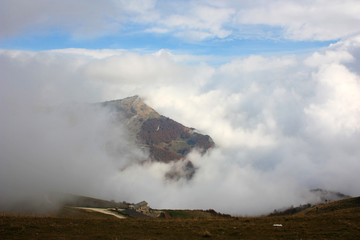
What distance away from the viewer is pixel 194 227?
29.5 metres

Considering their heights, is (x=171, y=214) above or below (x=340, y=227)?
below

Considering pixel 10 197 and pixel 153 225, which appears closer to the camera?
pixel 153 225

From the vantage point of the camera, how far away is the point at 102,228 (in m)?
28.5

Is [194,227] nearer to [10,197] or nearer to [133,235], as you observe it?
[133,235]

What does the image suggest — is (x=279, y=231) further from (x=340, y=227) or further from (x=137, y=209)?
(x=137, y=209)

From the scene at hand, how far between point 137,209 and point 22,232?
8100cm

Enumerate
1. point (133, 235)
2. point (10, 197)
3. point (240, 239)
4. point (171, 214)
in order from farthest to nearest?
point (10, 197)
point (171, 214)
point (133, 235)
point (240, 239)

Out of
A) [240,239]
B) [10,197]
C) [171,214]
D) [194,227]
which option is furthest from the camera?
[10,197]

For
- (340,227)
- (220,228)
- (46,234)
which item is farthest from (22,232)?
(340,227)

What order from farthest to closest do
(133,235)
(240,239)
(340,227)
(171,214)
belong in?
(171,214) < (340,227) < (133,235) < (240,239)

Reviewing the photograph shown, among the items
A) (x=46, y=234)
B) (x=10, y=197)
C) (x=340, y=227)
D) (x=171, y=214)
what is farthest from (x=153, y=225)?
(x=10, y=197)

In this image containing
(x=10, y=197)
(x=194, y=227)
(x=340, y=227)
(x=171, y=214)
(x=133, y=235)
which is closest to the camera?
(x=133, y=235)

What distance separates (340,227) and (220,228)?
38.3 feet

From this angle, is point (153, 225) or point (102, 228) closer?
point (102, 228)
